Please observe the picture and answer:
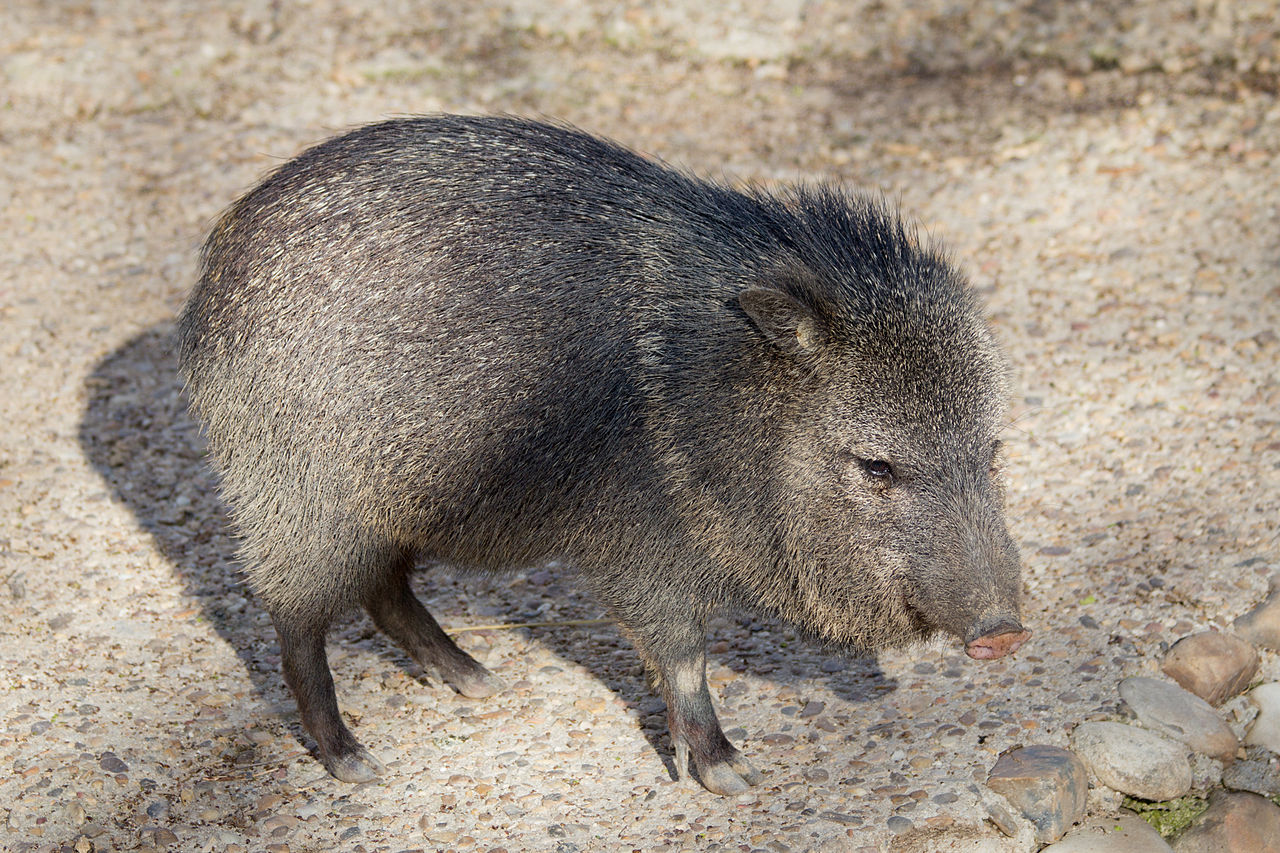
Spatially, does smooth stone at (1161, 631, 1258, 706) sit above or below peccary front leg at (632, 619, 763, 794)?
above

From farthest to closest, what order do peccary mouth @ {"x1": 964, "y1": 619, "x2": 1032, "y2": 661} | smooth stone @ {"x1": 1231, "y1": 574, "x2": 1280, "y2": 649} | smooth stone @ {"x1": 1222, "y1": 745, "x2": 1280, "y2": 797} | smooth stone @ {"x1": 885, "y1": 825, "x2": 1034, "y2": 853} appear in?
smooth stone @ {"x1": 1231, "y1": 574, "x2": 1280, "y2": 649}
smooth stone @ {"x1": 1222, "y1": 745, "x2": 1280, "y2": 797}
smooth stone @ {"x1": 885, "y1": 825, "x2": 1034, "y2": 853}
peccary mouth @ {"x1": 964, "y1": 619, "x2": 1032, "y2": 661}

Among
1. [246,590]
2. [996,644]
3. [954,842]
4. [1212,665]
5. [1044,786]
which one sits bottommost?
[246,590]

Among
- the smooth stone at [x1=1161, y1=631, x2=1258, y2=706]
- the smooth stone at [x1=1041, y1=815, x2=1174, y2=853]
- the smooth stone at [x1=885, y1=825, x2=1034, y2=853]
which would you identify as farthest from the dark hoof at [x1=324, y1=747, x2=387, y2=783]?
the smooth stone at [x1=1161, y1=631, x2=1258, y2=706]

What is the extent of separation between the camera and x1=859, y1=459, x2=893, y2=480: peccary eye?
9.46ft

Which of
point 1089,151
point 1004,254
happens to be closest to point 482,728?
point 1004,254

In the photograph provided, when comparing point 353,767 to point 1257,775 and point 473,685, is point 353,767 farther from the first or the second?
point 1257,775

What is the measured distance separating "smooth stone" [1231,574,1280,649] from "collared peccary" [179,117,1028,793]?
120cm

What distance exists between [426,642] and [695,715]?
874 millimetres

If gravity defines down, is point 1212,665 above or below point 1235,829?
above

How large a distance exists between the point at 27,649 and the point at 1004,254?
4.02m

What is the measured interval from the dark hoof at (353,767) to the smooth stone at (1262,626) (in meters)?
2.41

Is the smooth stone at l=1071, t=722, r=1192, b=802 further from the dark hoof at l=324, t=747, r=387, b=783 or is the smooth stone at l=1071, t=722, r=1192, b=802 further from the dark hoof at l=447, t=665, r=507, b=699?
the dark hoof at l=324, t=747, r=387, b=783

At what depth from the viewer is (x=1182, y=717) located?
3.37m

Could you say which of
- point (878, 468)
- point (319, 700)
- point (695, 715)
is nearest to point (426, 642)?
point (319, 700)
